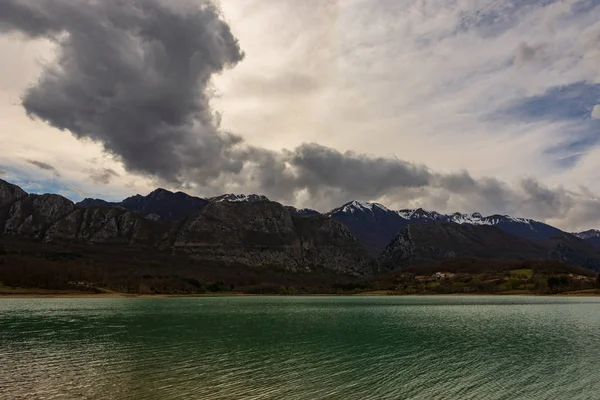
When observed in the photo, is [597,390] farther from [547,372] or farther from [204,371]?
[204,371]

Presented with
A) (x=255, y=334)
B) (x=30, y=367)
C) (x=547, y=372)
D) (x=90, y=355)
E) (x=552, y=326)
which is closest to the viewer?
(x=547, y=372)

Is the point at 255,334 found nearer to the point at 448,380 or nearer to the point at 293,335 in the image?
the point at 293,335

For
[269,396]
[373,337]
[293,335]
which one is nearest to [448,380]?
[269,396]

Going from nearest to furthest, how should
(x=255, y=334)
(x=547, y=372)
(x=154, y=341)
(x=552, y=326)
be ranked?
(x=547, y=372)
(x=154, y=341)
(x=255, y=334)
(x=552, y=326)

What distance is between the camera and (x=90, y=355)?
6197 centimetres

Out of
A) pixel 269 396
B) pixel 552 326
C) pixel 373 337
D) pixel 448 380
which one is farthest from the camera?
pixel 552 326

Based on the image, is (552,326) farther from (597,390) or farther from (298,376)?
(298,376)

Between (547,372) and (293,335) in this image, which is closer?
(547,372)

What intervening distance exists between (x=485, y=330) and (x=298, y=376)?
5986 cm

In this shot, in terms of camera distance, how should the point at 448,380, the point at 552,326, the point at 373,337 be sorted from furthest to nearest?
the point at 552,326 < the point at 373,337 < the point at 448,380

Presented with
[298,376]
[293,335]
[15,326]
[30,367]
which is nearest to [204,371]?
[298,376]

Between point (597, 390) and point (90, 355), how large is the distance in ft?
204

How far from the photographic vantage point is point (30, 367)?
5294 centimetres

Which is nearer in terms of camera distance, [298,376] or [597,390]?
[597,390]
